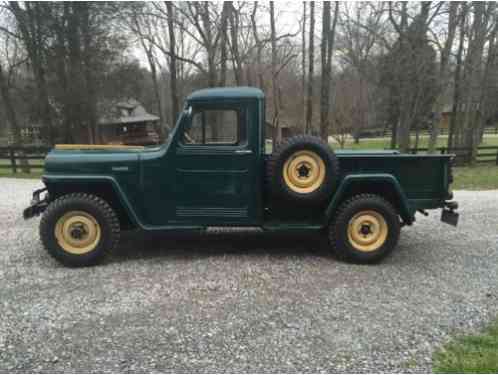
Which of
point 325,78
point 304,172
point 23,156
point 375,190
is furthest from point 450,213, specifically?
point 23,156

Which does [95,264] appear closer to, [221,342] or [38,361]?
[38,361]

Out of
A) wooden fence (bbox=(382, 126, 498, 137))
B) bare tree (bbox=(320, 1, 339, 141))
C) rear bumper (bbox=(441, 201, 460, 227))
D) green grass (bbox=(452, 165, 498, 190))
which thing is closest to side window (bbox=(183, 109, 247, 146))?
rear bumper (bbox=(441, 201, 460, 227))

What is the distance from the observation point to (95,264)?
371 cm

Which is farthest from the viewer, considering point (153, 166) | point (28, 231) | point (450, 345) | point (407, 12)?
point (407, 12)

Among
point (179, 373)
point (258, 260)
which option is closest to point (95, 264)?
point (258, 260)

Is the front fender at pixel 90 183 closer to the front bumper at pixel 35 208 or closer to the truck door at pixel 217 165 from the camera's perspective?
the front bumper at pixel 35 208

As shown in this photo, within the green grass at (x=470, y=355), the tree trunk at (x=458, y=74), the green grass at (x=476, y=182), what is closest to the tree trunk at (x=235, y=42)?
the tree trunk at (x=458, y=74)

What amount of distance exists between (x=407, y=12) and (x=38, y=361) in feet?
51.1

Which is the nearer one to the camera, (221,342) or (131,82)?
(221,342)

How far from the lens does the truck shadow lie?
4047mm

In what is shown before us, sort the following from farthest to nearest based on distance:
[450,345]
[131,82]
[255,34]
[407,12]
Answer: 1. [131,82]
2. [255,34]
3. [407,12]
4. [450,345]

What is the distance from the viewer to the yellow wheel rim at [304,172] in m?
3.54

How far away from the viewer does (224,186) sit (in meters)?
3.71

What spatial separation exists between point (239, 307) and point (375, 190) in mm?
2156
